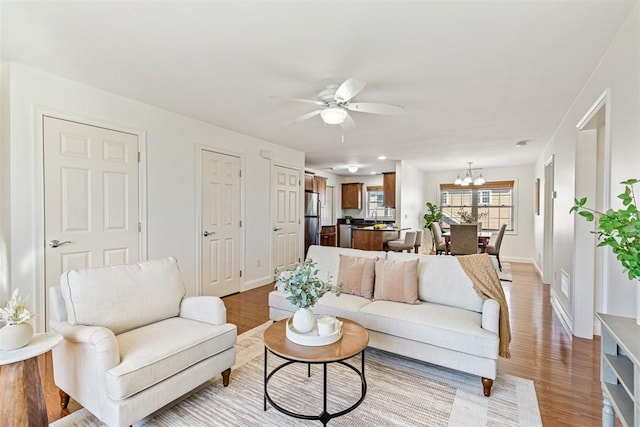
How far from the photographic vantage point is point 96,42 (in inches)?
82.6

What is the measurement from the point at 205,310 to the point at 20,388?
970 millimetres

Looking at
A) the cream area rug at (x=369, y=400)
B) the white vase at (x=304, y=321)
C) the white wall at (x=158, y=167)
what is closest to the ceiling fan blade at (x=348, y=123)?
the white vase at (x=304, y=321)

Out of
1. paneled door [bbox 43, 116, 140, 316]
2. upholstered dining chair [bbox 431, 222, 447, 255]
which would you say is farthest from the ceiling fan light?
upholstered dining chair [bbox 431, 222, 447, 255]

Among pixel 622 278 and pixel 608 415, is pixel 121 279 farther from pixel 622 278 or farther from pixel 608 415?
pixel 622 278

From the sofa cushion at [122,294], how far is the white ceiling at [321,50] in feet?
5.04

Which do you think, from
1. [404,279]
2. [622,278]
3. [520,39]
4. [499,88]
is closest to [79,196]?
[404,279]

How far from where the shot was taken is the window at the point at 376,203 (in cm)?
952

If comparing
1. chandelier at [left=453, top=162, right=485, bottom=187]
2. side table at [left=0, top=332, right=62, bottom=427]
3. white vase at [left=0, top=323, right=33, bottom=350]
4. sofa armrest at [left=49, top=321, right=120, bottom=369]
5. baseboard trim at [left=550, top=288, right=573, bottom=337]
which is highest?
chandelier at [left=453, top=162, right=485, bottom=187]

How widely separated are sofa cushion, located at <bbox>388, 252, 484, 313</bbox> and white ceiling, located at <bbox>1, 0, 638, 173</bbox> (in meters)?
1.56

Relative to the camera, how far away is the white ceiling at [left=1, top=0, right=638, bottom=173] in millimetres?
1751

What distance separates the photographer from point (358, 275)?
115 inches

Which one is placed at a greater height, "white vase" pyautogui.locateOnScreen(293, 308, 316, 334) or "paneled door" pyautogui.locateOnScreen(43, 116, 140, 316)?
"paneled door" pyautogui.locateOnScreen(43, 116, 140, 316)

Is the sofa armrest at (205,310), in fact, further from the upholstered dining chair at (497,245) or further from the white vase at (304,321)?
the upholstered dining chair at (497,245)

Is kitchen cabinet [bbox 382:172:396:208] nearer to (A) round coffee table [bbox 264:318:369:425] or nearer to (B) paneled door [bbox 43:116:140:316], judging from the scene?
(B) paneled door [bbox 43:116:140:316]
